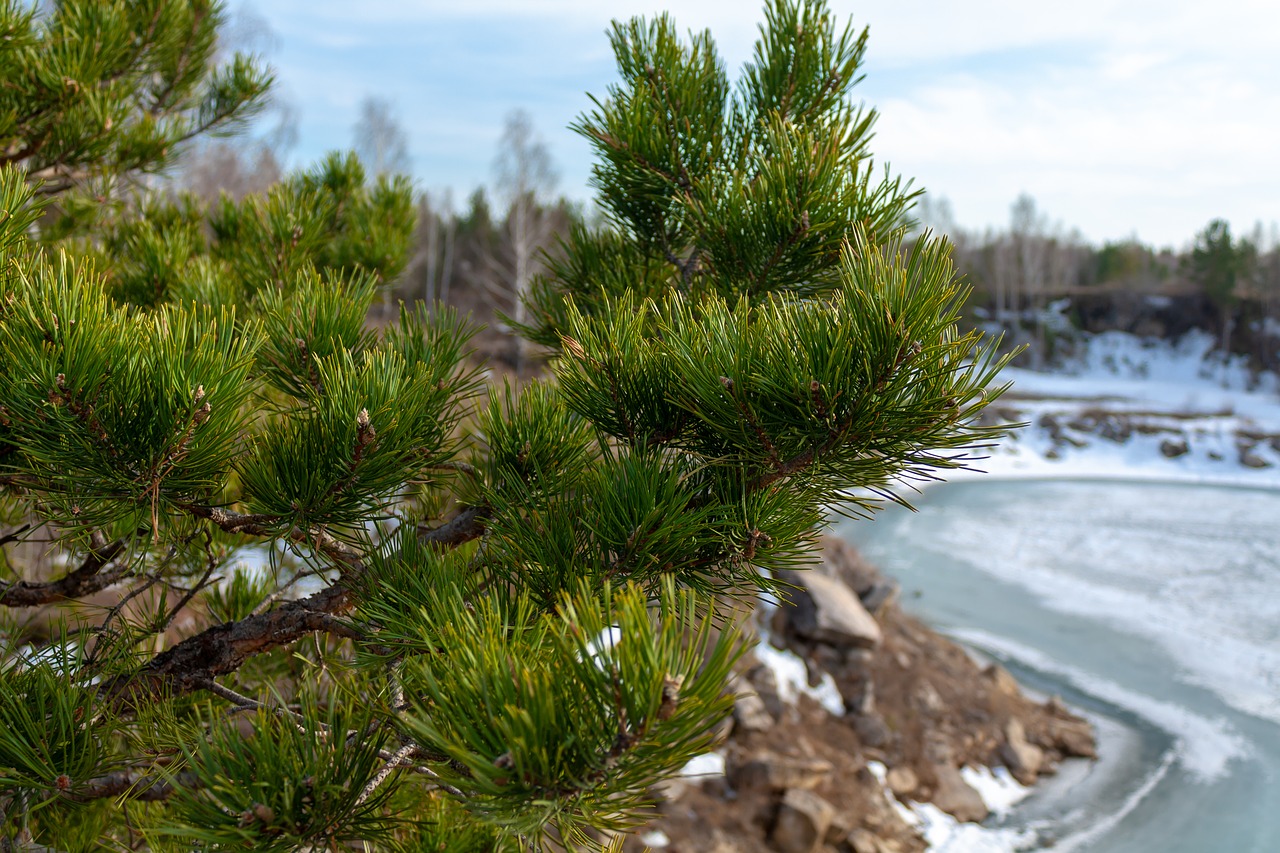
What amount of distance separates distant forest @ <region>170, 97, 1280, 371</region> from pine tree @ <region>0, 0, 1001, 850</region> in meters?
14.6

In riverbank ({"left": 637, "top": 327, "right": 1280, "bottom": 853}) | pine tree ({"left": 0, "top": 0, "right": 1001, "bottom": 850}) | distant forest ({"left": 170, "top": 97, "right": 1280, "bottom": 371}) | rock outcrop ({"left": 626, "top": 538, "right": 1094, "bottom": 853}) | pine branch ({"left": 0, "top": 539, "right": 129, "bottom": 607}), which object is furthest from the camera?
distant forest ({"left": 170, "top": 97, "right": 1280, "bottom": 371})

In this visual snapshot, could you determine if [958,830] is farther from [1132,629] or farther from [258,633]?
[258,633]

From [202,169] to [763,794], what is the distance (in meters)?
15.3

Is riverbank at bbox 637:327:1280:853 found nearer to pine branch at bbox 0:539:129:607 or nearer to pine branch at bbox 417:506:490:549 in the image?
pine branch at bbox 417:506:490:549

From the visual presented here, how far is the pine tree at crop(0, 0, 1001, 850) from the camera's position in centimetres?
83

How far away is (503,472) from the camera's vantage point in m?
1.25

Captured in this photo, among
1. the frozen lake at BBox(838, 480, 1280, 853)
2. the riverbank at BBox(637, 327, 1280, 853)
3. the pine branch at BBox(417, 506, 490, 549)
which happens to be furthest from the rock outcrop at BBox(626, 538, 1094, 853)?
the pine branch at BBox(417, 506, 490, 549)

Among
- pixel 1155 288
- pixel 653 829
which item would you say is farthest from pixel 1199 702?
pixel 1155 288

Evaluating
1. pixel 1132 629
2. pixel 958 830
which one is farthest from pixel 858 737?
pixel 1132 629

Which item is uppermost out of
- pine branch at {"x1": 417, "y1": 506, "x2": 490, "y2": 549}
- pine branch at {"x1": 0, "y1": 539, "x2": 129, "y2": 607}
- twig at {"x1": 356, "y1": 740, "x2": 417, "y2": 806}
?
pine branch at {"x1": 417, "y1": 506, "x2": 490, "y2": 549}

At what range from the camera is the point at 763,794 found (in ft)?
18.4

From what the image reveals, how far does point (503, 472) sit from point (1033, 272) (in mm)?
44544

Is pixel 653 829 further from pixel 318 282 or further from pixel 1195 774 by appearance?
pixel 1195 774

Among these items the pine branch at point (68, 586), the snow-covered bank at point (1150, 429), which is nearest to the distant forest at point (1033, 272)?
the snow-covered bank at point (1150, 429)
